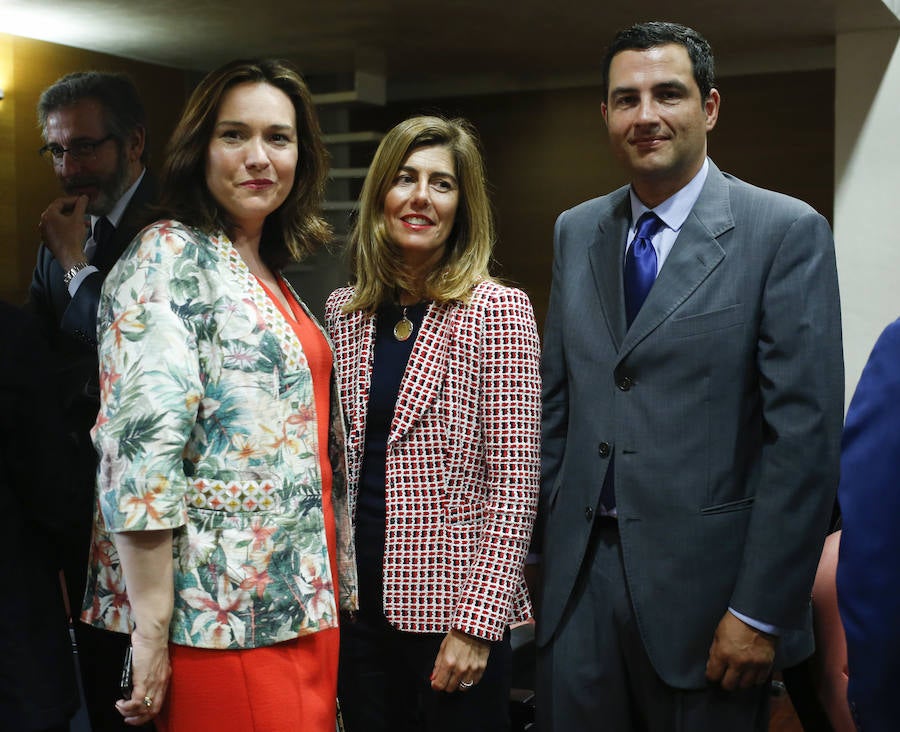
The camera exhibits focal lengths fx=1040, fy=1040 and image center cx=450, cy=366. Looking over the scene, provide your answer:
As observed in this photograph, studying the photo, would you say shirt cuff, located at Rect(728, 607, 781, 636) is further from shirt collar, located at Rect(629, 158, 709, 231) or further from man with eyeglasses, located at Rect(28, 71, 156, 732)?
man with eyeglasses, located at Rect(28, 71, 156, 732)

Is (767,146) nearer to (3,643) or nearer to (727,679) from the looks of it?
(727,679)

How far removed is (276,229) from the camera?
2.08m

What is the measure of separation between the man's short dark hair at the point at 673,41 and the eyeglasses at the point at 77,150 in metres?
1.72

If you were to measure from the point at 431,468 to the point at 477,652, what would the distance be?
37 cm

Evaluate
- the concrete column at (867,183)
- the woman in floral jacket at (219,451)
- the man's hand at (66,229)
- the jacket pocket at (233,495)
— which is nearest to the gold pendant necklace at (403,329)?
the woman in floral jacket at (219,451)

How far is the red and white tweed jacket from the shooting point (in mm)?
2066

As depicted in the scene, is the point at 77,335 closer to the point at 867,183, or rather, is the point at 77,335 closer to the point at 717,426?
the point at 717,426

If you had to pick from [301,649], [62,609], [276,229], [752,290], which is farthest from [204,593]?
[752,290]

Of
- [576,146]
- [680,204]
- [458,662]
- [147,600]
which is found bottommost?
[458,662]

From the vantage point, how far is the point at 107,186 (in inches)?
121

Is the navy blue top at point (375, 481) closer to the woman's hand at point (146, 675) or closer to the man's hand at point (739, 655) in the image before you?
the woman's hand at point (146, 675)

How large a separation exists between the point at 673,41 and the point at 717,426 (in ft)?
2.56

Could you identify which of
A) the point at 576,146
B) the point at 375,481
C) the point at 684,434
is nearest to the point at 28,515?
the point at 375,481

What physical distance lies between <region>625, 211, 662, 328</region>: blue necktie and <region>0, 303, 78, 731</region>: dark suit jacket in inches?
44.3
